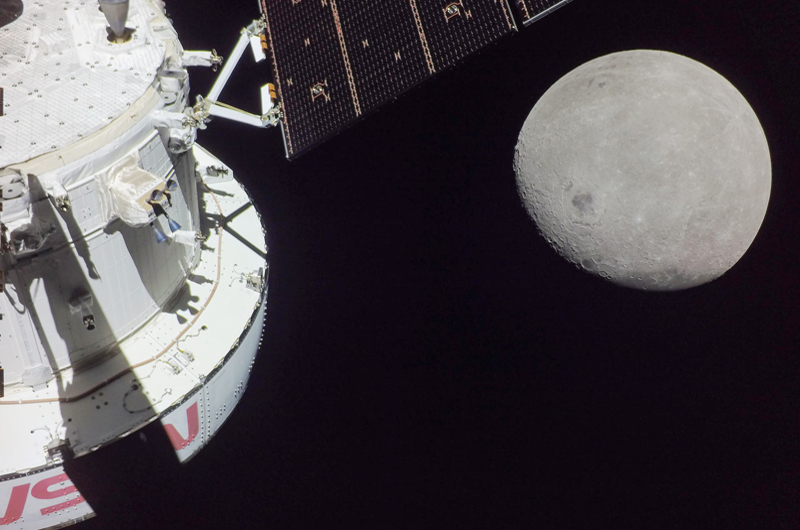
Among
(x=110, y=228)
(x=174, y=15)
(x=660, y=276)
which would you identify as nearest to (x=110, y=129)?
(x=110, y=228)

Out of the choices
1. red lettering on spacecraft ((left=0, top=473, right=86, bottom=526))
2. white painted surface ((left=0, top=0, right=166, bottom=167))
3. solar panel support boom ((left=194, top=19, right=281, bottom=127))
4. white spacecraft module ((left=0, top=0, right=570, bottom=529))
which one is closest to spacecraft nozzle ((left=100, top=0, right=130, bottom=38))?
white spacecraft module ((left=0, top=0, right=570, bottom=529))

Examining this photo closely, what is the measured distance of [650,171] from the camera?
25.1 ft

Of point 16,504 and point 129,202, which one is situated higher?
point 129,202

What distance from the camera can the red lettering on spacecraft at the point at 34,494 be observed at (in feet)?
20.8

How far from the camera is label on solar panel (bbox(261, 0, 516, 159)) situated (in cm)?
708

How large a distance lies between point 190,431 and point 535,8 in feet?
16.9

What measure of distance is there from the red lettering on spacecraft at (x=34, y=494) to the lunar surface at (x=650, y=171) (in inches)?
218

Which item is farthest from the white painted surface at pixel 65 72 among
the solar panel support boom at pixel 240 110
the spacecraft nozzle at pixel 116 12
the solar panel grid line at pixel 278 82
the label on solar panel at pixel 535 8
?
the label on solar panel at pixel 535 8

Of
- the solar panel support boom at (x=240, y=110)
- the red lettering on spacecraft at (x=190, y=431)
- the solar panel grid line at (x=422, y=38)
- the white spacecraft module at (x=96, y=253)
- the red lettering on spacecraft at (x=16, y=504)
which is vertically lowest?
the red lettering on spacecraft at (x=16, y=504)

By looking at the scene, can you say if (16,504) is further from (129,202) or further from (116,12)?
(116,12)

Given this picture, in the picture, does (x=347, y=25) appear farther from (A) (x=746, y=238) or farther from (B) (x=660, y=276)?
(A) (x=746, y=238)

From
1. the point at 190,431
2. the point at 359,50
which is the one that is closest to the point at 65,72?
the point at 359,50

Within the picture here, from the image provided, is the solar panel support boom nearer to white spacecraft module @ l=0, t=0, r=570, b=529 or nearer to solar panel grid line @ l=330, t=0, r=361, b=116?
white spacecraft module @ l=0, t=0, r=570, b=529

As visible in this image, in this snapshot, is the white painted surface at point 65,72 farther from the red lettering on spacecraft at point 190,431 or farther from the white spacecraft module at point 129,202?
the red lettering on spacecraft at point 190,431
